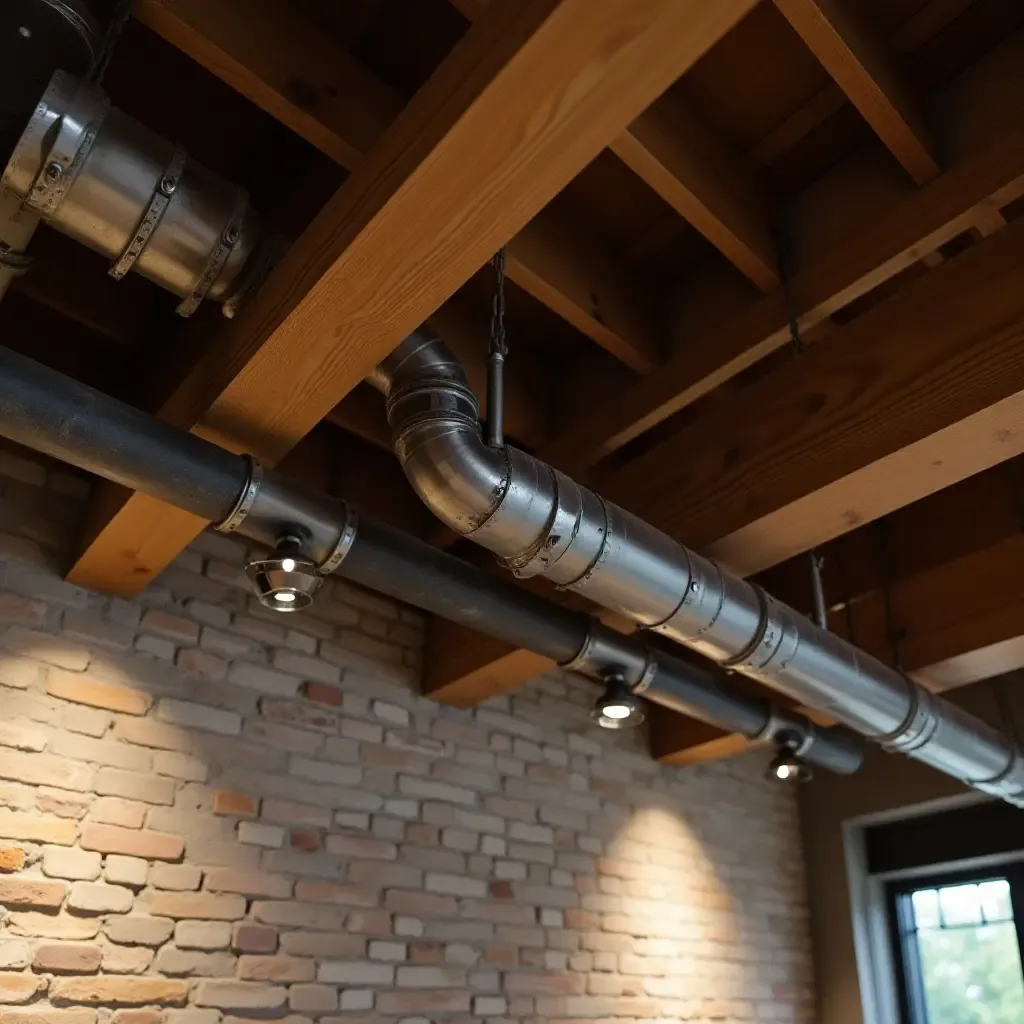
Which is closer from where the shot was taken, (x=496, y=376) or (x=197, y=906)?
(x=496, y=376)

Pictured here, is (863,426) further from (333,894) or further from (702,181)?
(333,894)

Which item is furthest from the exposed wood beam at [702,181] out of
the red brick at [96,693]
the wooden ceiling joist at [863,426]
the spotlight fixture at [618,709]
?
the red brick at [96,693]

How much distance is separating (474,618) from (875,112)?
123cm

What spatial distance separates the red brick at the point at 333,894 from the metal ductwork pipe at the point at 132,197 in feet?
4.69

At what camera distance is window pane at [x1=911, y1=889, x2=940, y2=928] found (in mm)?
3680

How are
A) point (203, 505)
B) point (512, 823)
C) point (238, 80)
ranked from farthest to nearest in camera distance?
point (512, 823)
point (203, 505)
point (238, 80)

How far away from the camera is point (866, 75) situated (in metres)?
1.49

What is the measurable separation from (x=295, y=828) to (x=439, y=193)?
165 centimetres

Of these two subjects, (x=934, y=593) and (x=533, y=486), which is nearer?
(x=533, y=486)

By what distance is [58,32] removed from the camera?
4.24ft

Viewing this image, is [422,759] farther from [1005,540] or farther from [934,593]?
[1005,540]

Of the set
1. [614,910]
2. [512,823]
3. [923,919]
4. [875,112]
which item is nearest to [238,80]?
[875,112]

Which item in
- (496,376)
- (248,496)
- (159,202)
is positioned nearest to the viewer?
(159,202)

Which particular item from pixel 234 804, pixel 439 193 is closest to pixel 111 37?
pixel 439 193
